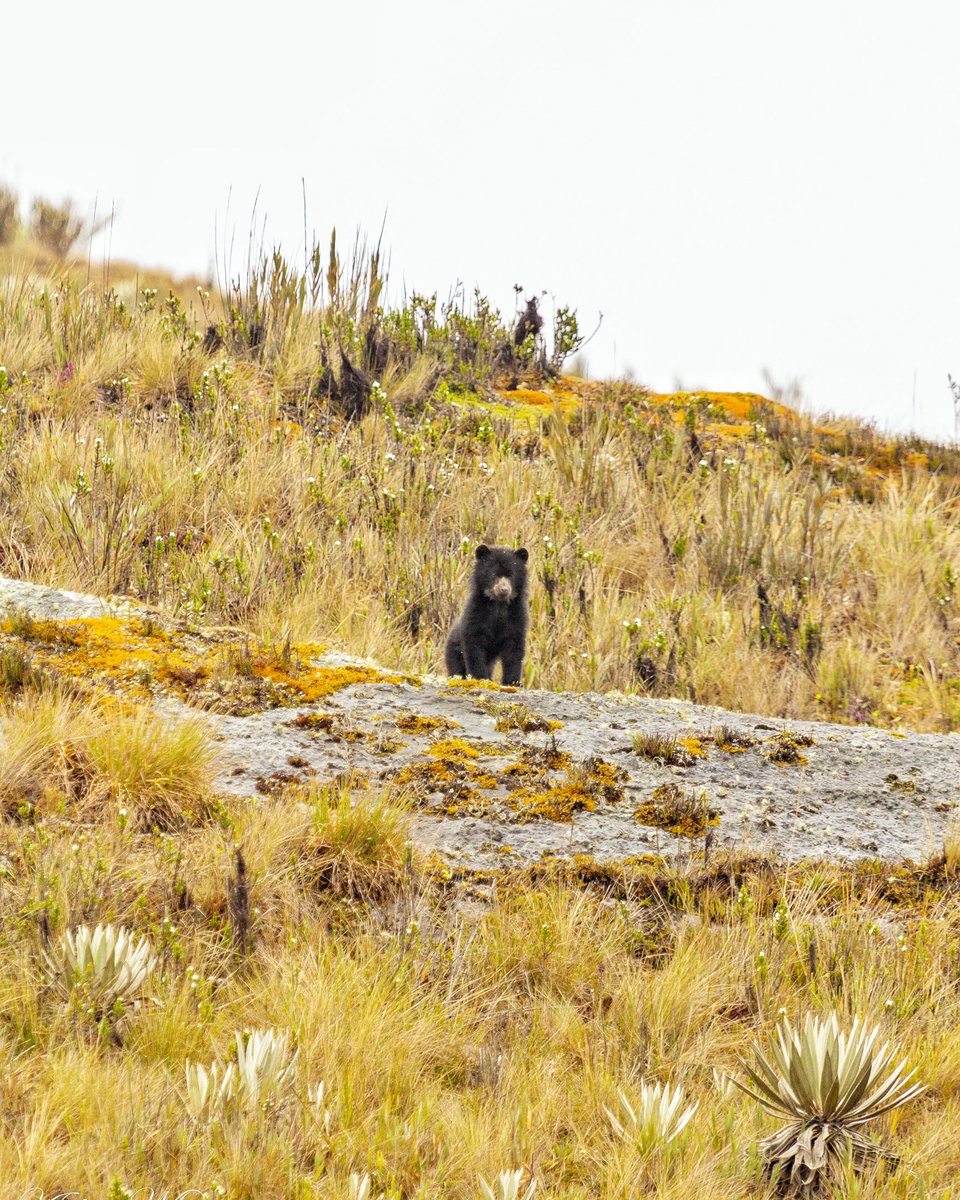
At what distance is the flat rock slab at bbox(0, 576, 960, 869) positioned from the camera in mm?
3693

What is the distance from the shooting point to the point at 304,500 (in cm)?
909

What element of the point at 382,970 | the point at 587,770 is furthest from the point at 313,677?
the point at 382,970

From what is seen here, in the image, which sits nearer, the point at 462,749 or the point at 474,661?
the point at 462,749

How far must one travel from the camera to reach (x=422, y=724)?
14.1 feet

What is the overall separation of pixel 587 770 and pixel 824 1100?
5.68ft

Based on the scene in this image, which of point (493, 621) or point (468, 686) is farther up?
point (493, 621)

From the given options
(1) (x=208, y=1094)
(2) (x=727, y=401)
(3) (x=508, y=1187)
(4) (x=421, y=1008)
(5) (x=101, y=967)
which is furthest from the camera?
(2) (x=727, y=401)

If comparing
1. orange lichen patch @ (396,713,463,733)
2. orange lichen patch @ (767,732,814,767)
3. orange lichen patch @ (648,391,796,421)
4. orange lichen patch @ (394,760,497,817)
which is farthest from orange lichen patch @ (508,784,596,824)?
orange lichen patch @ (648,391,796,421)

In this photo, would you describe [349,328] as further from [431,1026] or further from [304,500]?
[431,1026]

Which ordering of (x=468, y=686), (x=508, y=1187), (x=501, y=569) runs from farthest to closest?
1. (x=501, y=569)
2. (x=468, y=686)
3. (x=508, y=1187)

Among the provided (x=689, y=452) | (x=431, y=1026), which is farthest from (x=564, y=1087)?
(x=689, y=452)

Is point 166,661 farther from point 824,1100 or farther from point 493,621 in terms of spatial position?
point 824,1100

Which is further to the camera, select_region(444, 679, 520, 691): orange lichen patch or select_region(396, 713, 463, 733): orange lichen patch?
select_region(444, 679, 520, 691): orange lichen patch

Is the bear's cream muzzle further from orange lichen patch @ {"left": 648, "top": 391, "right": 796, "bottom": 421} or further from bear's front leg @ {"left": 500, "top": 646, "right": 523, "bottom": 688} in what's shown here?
orange lichen patch @ {"left": 648, "top": 391, "right": 796, "bottom": 421}
